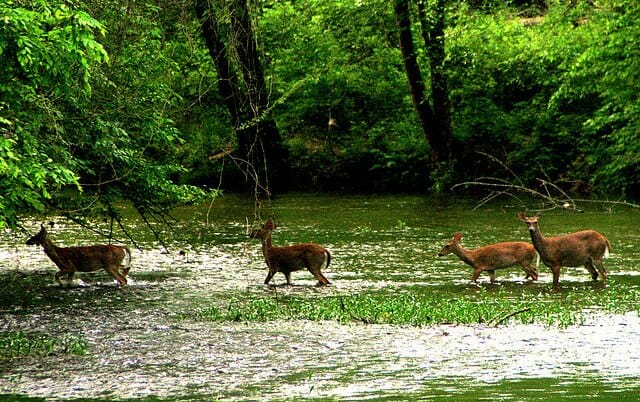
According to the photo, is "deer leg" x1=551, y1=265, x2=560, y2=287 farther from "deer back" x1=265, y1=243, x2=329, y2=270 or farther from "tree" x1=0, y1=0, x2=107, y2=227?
"tree" x1=0, y1=0, x2=107, y2=227

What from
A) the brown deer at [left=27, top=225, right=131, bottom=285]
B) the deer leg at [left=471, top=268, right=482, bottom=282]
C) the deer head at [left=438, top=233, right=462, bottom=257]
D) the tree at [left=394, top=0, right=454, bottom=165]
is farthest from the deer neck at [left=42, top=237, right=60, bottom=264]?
the tree at [left=394, top=0, right=454, bottom=165]

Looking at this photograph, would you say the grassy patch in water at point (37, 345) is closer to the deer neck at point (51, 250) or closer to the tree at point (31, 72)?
the tree at point (31, 72)

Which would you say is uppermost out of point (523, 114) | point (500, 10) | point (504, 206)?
point (500, 10)

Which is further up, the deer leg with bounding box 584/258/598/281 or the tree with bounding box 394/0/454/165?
the tree with bounding box 394/0/454/165

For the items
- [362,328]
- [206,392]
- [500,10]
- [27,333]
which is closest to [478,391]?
[206,392]

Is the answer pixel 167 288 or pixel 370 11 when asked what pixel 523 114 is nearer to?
pixel 370 11

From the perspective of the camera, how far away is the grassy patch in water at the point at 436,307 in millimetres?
13516

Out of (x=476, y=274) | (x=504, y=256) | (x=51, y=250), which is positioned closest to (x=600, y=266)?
(x=504, y=256)

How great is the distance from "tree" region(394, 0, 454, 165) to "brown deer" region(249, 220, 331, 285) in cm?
1515

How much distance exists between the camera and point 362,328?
43.4ft

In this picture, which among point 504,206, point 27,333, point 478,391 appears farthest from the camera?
point 504,206

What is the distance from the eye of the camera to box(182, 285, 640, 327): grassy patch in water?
44.3ft

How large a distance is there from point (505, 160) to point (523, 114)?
5.24 feet

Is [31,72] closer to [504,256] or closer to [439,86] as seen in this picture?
[504,256]
